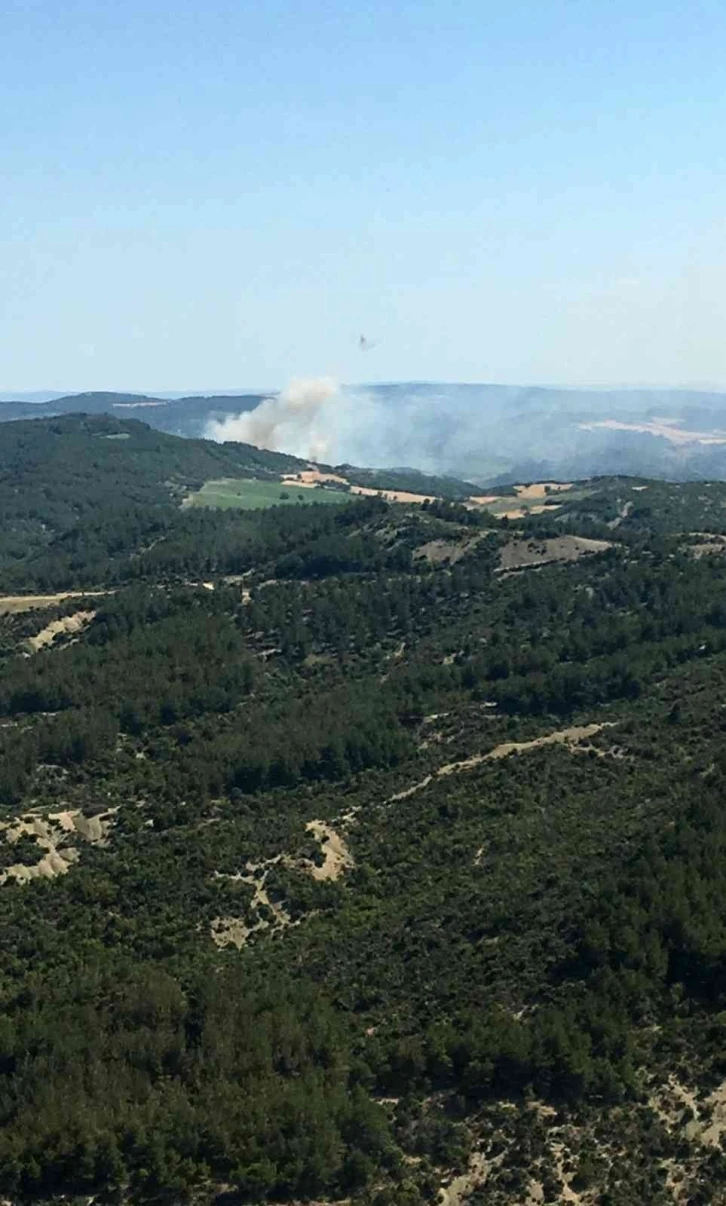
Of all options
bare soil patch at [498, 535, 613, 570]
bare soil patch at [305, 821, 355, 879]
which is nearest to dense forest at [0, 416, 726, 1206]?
bare soil patch at [305, 821, 355, 879]

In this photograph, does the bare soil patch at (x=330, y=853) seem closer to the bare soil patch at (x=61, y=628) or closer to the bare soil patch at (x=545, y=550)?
the bare soil patch at (x=61, y=628)

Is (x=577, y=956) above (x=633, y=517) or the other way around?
the other way around

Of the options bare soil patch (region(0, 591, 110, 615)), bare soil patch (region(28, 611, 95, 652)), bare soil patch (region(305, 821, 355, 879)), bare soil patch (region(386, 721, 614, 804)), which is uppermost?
bare soil patch (region(0, 591, 110, 615))

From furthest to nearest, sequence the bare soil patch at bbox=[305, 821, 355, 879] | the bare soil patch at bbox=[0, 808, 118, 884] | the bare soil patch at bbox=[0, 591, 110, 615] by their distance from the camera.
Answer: the bare soil patch at bbox=[0, 591, 110, 615], the bare soil patch at bbox=[305, 821, 355, 879], the bare soil patch at bbox=[0, 808, 118, 884]

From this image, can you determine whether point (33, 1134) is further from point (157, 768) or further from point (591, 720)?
point (591, 720)

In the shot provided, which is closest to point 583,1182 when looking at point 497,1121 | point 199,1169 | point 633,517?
point 497,1121

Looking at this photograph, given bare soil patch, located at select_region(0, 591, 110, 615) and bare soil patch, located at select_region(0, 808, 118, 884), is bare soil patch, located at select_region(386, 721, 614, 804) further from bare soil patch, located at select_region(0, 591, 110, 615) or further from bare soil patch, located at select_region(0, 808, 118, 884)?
bare soil patch, located at select_region(0, 591, 110, 615)

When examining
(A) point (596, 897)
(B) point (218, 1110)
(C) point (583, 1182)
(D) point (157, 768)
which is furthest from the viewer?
(D) point (157, 768)

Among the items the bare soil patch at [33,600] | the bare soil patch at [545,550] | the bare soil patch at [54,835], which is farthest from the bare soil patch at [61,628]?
the bare soil patch at [54,835]
